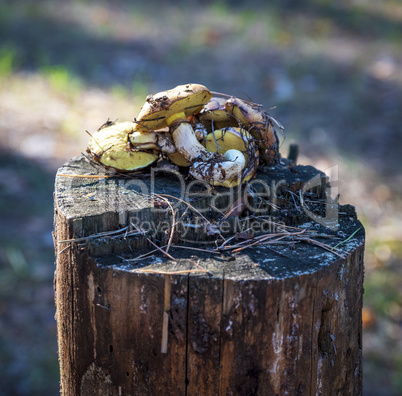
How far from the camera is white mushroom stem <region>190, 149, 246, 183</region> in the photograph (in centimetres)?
187

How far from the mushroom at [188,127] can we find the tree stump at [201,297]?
0.10 meters

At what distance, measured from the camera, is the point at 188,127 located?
6.39 feet

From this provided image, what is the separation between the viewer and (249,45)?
6758 millimetres

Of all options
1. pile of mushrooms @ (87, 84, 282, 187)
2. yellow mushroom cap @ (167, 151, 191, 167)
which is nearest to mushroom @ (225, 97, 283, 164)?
pile of mushrooms @ (87, 84, 282, 187)

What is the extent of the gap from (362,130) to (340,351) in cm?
414

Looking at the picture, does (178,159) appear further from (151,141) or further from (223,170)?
(223,170)

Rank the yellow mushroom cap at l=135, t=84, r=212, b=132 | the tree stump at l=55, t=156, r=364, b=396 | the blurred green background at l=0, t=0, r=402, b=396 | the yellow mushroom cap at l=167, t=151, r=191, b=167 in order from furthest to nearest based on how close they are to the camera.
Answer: the blurred green background at l=0, t=0, r=402, b=396 → the yellow mushroom cap at l=167, t=151, r=191, b=167 → the yellow mushroom cap at l=135, t=84, r=212, b=132 → the tree stump at l=55, t=156, r=364, b=396

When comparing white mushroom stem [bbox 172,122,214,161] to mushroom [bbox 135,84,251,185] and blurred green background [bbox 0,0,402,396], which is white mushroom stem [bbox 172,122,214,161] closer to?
mushroom [bbox 135,84,251,185]

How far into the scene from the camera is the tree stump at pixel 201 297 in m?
1.49

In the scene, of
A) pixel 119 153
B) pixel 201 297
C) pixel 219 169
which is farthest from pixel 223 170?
pixel 201 297

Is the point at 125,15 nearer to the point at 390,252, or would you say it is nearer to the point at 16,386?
the point at 390,252

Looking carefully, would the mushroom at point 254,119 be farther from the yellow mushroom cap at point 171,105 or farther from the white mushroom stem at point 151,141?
the white mushroom stem at point 151,141

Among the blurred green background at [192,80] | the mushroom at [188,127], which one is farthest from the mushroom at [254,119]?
the blurred green background at [192,80]

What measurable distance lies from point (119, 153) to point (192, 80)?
4.18m
